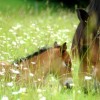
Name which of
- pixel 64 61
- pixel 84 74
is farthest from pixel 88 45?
pixel 64 61

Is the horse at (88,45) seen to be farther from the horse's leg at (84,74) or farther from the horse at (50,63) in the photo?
the horse at (50,63)

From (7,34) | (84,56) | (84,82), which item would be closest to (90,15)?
(84,56)

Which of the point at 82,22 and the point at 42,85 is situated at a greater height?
the point at 82,22

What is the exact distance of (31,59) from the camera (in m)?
7.17

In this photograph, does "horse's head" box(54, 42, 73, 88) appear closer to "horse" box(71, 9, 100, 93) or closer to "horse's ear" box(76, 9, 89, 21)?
"horse" box(71, 9, 100, 93)

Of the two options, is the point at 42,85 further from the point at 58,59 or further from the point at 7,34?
the point at 7,34

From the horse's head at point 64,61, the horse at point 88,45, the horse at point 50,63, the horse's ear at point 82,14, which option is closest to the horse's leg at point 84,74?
the horse at point 88,45

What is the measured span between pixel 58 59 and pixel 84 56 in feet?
2.61

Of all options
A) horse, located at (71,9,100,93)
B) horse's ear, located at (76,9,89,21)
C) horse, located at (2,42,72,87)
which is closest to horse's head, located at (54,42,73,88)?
horse, located at (2,42,72,87)

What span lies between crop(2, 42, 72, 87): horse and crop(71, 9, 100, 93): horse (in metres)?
0.38

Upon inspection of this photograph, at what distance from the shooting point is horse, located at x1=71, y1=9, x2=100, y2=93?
6.40 metres

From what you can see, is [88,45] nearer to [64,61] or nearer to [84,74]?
[84,74]

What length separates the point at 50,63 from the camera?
7.18 metres

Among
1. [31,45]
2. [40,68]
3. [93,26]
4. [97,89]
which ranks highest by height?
[31,45]
